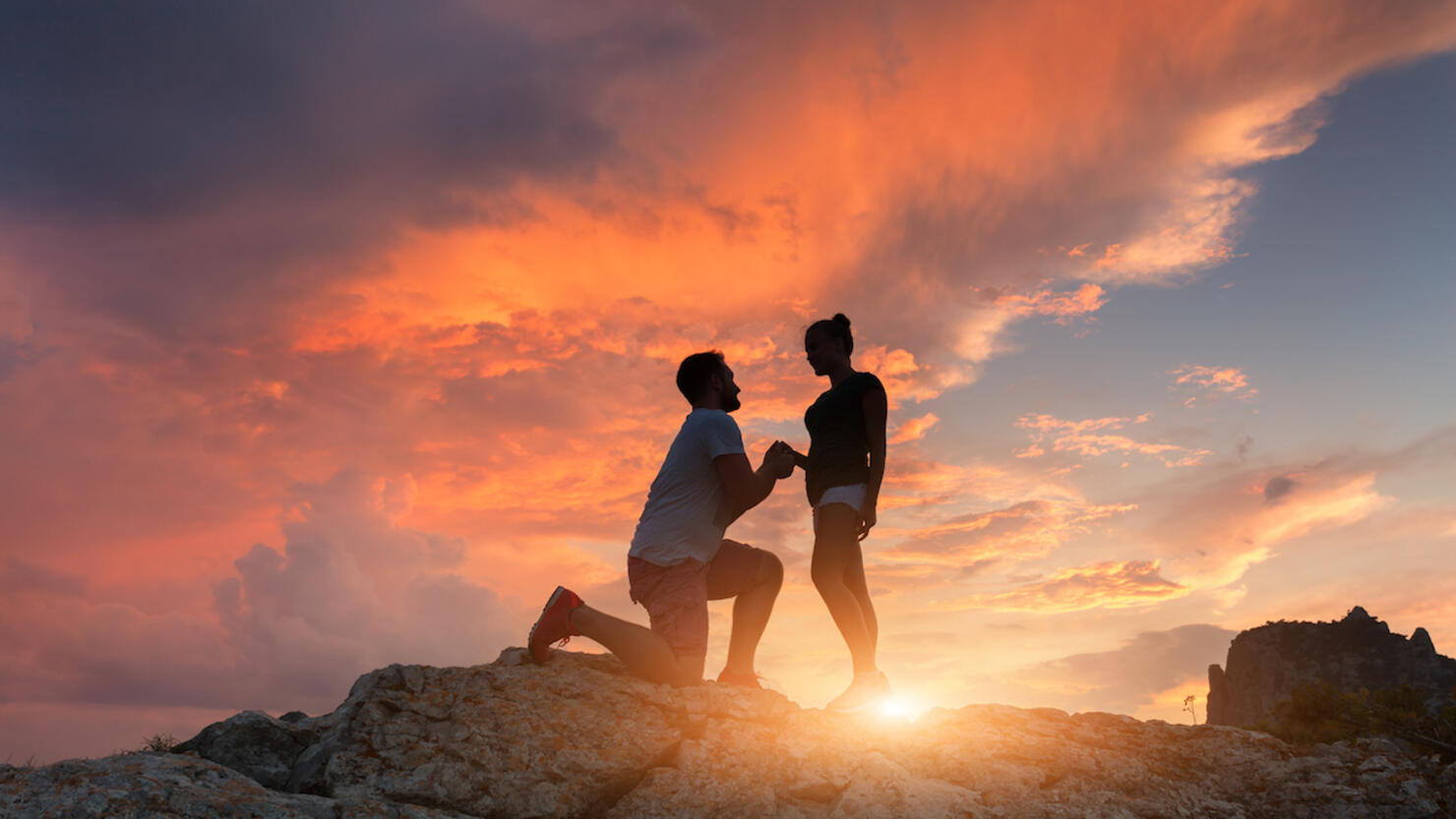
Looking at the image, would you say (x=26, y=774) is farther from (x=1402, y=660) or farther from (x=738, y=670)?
(x=1402, y=660)

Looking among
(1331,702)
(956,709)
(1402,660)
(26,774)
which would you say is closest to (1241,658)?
(1402,660)

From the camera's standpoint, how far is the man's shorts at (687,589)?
7.07 m

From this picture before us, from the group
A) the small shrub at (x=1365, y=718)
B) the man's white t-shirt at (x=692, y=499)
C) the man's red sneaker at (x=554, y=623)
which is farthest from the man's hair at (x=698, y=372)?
the small shrub at (x=1365, y=718)

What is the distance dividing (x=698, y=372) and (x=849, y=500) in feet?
6.26

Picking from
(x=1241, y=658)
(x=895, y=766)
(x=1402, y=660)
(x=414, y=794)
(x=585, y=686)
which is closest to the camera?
(x=414, y=794)

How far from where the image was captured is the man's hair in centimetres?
760

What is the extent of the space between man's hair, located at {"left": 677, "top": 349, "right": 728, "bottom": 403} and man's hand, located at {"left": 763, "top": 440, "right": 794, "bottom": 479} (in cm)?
86

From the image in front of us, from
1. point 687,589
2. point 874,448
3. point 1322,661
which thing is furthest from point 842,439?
point 1322,661

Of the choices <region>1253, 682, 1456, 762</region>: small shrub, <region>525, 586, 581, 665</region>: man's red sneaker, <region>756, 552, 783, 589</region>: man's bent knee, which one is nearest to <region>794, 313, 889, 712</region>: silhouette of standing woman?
<region>756, 552, 783, 589</region>: man's bent knee

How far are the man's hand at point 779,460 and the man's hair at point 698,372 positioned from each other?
0.86 metres

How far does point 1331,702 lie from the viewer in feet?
56.8

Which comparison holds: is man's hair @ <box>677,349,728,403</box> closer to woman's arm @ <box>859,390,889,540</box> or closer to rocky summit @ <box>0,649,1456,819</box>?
woman's arm @ <box>859,390,889,540</box>

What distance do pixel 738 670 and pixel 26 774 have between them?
514 centimetres

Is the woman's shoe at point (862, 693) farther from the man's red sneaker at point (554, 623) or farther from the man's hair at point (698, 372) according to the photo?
the man's hair at point (698, 372)
